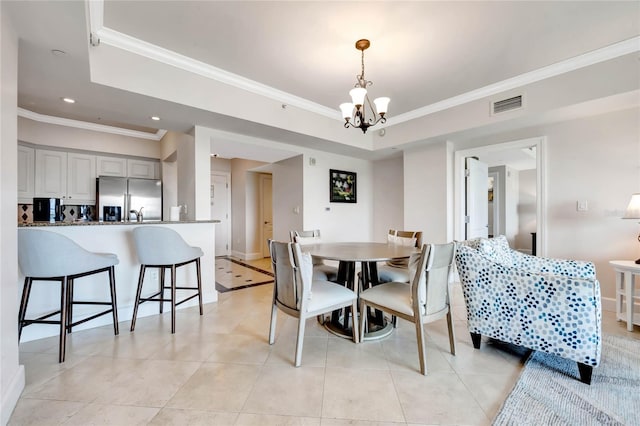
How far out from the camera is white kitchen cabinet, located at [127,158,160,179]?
4.85 meters

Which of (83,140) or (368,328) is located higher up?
(83,140)

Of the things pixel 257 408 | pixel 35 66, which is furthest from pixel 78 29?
pixel 257 408

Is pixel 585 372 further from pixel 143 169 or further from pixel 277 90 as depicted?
pixel 143 169

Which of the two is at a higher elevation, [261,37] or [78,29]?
[261,37]

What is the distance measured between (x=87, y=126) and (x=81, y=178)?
86cm

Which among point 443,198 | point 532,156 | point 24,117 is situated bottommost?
point 443,198

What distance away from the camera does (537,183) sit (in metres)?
3.23

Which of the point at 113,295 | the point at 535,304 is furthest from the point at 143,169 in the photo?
the point at 535,304

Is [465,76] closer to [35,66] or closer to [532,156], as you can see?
[532,156]

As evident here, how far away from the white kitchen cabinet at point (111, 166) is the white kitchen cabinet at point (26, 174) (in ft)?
2.56

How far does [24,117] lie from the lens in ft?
12.8

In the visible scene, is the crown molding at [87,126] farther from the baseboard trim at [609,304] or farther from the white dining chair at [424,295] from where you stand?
the baseboard trim at [609,304]

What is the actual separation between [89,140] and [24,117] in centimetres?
75

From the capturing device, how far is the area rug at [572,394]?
4.40 feet
